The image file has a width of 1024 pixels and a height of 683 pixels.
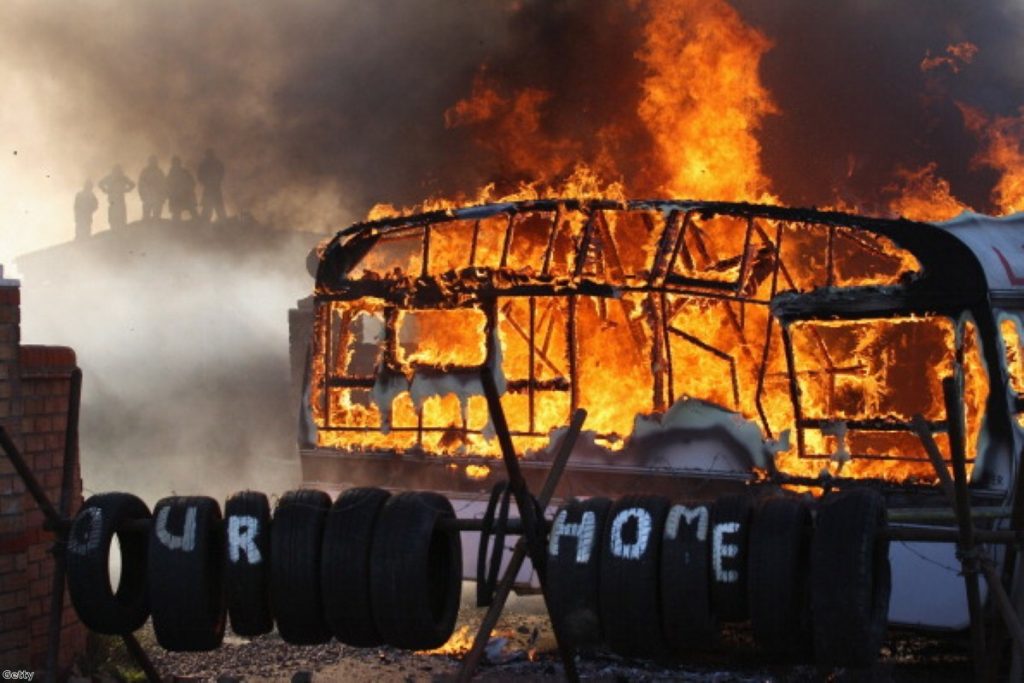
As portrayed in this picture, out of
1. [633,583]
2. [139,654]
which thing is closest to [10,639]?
[139,654]

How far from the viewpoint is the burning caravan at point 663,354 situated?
8172 mm

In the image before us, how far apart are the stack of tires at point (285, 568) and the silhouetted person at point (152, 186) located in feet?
51.9

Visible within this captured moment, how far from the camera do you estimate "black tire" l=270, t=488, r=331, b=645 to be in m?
5.82

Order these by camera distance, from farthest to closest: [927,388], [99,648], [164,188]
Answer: [164,188]
[927,388]
[99,648]

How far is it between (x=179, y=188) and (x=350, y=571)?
17.6 metres

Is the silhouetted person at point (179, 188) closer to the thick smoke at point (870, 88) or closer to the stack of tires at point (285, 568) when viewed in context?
the thick smoke at point (870, 88)

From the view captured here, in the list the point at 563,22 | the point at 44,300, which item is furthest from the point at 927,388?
the point at 44,300

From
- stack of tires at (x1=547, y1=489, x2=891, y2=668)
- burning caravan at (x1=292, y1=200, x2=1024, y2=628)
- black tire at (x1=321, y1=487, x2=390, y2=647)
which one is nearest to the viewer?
stack of tires at (x1=547, y1=489, x2=891, y2=668)

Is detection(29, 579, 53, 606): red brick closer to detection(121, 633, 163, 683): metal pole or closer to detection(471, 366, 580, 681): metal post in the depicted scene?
detection(121, 633, 163, 683): metal pole

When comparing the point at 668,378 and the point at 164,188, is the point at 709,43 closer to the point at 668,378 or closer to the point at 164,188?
the point at 668,378

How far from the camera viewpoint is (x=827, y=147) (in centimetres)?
1859

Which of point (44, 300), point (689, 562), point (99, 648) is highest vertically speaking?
point (44, 300)

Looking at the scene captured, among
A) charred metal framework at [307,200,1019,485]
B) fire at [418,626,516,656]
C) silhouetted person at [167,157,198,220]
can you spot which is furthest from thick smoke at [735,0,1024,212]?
fire at [418,626,516,656]

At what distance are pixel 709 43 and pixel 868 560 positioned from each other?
1204 cm
